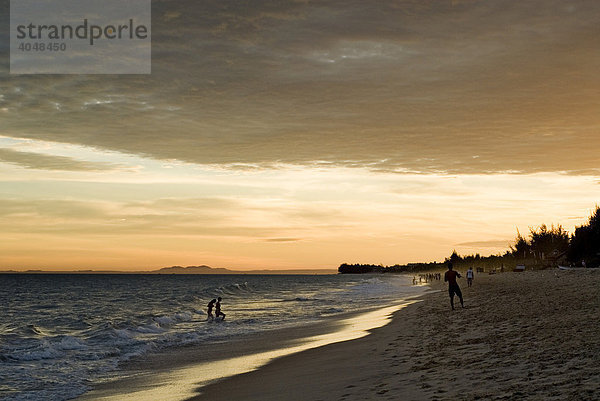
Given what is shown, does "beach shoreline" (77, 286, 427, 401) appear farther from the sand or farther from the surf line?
the sand

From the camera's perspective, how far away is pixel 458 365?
11.1 metres

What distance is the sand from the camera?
8.70m

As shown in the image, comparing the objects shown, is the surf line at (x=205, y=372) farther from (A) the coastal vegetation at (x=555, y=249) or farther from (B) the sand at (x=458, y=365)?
(A) the coastal vegetation at (x=555, y=249)

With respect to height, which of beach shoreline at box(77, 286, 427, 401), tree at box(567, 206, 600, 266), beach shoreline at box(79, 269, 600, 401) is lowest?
beach shoreline at box(77, 286, 427, 401)

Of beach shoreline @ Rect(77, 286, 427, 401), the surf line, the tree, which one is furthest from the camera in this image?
the tree

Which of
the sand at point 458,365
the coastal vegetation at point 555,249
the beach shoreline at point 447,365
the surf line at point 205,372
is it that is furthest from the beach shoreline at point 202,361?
the coastal vegetation at point 555,249

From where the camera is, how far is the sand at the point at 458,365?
870cm

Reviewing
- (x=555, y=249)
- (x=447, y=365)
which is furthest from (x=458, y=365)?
(x=555, y=249)

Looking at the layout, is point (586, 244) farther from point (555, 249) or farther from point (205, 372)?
point (205, 372)

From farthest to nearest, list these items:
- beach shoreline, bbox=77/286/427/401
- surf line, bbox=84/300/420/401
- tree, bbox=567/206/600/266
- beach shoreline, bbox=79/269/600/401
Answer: tree, bbox=567/206/600/266 → beach shoreline, bbox=77/286/427/401 → surf line, bbox=84/300/420/401 → beach shoreline, bbox=79/269/600/401

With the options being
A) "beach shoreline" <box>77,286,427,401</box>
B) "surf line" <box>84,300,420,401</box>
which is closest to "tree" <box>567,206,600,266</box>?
"beach shoreline" <box>77,286,427,401</box>

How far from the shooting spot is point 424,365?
39.1ft

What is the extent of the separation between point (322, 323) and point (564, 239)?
80704 mm

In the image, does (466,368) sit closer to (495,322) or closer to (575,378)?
(575,378)
